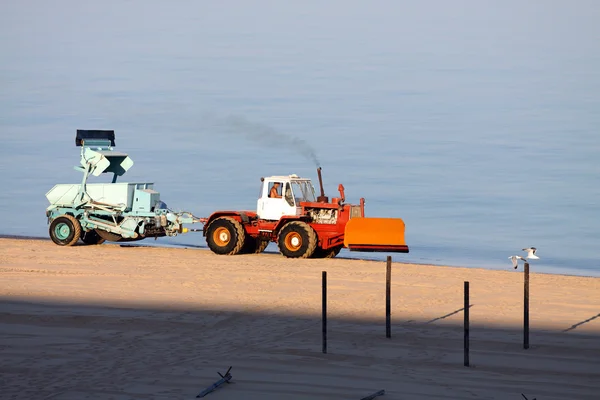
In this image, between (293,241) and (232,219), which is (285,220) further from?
(232,219)

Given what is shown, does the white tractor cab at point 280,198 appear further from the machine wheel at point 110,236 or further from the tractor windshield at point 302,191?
the machine wheel at point 110,236

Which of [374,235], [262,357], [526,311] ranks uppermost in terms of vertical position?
[374,235]

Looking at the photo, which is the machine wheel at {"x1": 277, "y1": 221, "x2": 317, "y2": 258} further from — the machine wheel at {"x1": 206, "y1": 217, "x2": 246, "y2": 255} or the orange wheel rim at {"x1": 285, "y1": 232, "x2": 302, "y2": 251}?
the machine wheel at {"x1": 206, "y1": 217, "x2": 246, "y2": 255}

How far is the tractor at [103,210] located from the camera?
27.9m

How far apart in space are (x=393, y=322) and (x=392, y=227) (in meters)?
6.98

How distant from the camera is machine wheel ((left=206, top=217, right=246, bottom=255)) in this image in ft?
88.4

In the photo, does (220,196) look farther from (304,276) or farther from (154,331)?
(154,331)

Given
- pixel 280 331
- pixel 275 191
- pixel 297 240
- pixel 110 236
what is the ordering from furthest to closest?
pixel 110 236
pixel 275 191
pixel 297 240
pixel 280 331

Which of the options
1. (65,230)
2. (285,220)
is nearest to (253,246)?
(285,220)

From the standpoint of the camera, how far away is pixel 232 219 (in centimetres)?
2714

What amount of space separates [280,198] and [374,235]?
2.38m

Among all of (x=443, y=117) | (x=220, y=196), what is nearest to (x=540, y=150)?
Result: (x=443, y=117)

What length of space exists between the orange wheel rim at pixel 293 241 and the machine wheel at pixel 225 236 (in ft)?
3.62

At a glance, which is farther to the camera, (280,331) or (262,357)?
(280,331)
